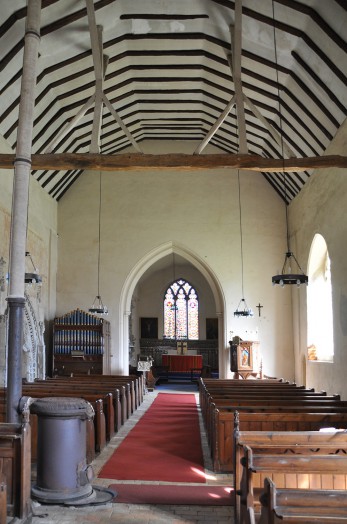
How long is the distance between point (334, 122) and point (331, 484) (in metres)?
7.29

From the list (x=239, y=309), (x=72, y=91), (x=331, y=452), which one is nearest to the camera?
(x=331, y=452)

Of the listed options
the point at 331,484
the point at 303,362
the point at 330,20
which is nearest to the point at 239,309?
the point at 303,362

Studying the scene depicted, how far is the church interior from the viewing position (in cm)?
863

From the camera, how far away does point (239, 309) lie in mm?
15289

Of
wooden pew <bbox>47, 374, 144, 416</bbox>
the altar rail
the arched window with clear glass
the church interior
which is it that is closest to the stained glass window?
the altar rail

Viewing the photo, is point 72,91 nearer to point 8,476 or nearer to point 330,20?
point 330,20

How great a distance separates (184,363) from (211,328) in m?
2.04

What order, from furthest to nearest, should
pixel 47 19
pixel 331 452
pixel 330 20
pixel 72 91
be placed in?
pixel 72 91
pixel 47 19
pixel 330 20
pixel 331 452

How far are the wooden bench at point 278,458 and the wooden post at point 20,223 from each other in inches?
92.6

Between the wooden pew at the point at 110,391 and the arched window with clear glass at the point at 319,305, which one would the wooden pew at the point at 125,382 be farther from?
the arched window with clear glass at the point at 319,305

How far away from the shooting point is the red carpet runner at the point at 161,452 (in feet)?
19.4

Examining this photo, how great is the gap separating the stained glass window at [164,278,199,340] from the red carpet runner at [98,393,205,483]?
10.5m

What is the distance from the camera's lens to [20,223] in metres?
5.68

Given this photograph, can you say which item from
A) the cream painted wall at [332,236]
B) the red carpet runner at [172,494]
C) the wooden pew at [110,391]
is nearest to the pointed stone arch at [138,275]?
the cream painted wall at [332,236]
